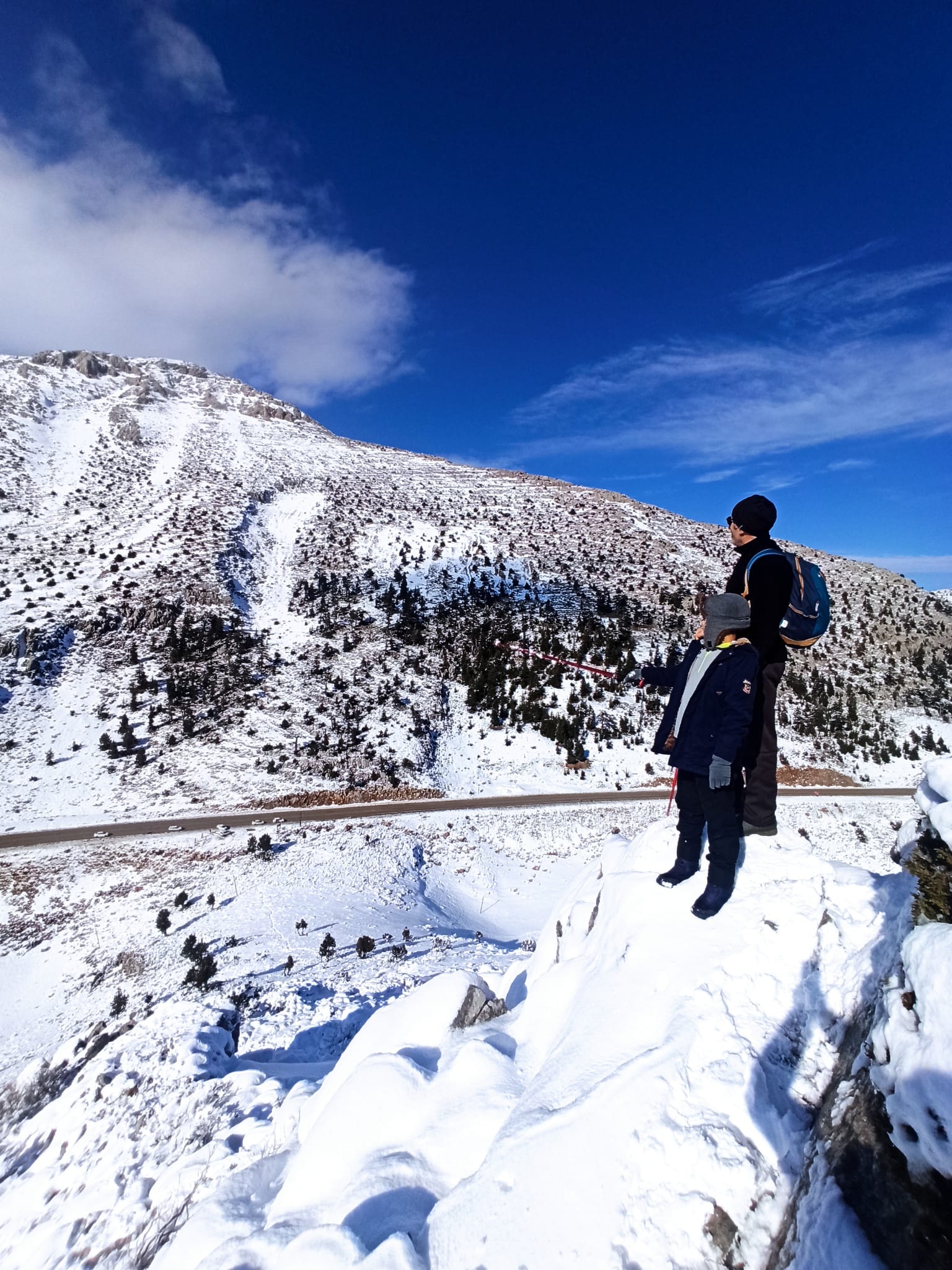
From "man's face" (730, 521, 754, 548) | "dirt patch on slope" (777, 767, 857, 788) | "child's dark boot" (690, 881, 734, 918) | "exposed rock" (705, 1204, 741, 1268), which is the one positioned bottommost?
"dirt patch on slope" (777, 767, 857, 788)

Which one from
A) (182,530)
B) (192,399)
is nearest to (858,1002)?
(182,530)

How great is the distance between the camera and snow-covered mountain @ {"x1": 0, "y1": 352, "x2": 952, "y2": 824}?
2264 centimetres

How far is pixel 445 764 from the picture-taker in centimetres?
2347

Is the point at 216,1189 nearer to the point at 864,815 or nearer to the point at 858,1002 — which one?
the point at 858,1002

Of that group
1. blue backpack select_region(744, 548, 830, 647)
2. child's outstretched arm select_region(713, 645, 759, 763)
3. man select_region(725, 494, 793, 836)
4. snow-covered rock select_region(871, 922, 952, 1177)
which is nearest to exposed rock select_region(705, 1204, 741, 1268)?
snow-covered rock select_region(871, 922, 952, 1177)

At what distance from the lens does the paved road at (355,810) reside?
17094 mm

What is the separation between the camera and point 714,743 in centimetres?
476

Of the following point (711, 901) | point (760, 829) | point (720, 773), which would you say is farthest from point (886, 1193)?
point (760, 829)

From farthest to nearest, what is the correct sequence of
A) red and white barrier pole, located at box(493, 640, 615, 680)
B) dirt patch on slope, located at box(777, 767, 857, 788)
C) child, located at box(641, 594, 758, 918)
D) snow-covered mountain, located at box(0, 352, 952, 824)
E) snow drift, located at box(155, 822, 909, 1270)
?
snow-covered mountain, located at box(0, 352, 952, 824), dirt patch on slope, located at box(777, 767, 857, 788), red and white barrier pole, located at box(493, 640, 615, 680), child, located at box(641, 594, 758, 918), snow drift, located at box(155, 822, 909, 1270)

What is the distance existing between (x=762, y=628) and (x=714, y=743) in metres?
1.15

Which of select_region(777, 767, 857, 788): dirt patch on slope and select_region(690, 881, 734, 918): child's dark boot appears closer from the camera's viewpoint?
select_region(690, 881, 734, 918): child's dark boot

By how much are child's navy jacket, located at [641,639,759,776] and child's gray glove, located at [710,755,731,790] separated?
4 cm

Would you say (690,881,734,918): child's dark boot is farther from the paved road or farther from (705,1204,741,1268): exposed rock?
the paved road

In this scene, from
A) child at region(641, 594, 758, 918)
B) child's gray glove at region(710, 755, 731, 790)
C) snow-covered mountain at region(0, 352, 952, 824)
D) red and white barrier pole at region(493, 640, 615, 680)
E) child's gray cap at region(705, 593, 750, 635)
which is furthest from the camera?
snow-covered mountain at region(0, 352, 952, 824)
